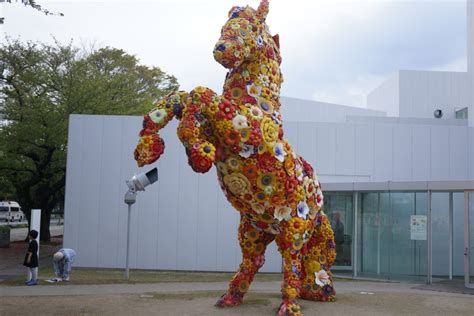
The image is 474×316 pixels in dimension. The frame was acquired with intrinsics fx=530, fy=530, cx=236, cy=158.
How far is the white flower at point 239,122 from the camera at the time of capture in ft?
22.5

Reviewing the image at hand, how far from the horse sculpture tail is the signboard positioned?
8466mm

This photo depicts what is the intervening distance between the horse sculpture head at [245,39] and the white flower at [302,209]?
2143mm

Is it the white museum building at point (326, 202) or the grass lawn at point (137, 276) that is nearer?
the grass lawn at point (137, 276)

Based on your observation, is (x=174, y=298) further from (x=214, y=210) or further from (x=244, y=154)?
(x=214, y=210)

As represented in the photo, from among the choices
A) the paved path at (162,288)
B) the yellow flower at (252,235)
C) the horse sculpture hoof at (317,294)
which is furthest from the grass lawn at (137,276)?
the yellow flower at (252,235)

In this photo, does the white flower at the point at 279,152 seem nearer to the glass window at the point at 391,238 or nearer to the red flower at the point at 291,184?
the red flower at the point at 291,184

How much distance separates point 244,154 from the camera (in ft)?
23.0

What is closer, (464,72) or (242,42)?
(242,42)

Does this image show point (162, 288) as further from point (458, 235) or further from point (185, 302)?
point (458, 235)

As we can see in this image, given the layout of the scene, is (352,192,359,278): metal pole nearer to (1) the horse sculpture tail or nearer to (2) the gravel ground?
(2) the gravel ground

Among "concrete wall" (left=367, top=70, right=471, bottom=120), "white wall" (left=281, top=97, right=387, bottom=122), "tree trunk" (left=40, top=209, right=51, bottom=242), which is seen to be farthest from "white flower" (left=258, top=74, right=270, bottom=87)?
"concrete wall" (left=367, top=70, right=471, bottom=120)

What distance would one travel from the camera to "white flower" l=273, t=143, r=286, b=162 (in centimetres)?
726

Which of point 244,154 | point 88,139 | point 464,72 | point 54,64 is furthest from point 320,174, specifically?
point 464,72

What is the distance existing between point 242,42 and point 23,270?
11.2 metres
